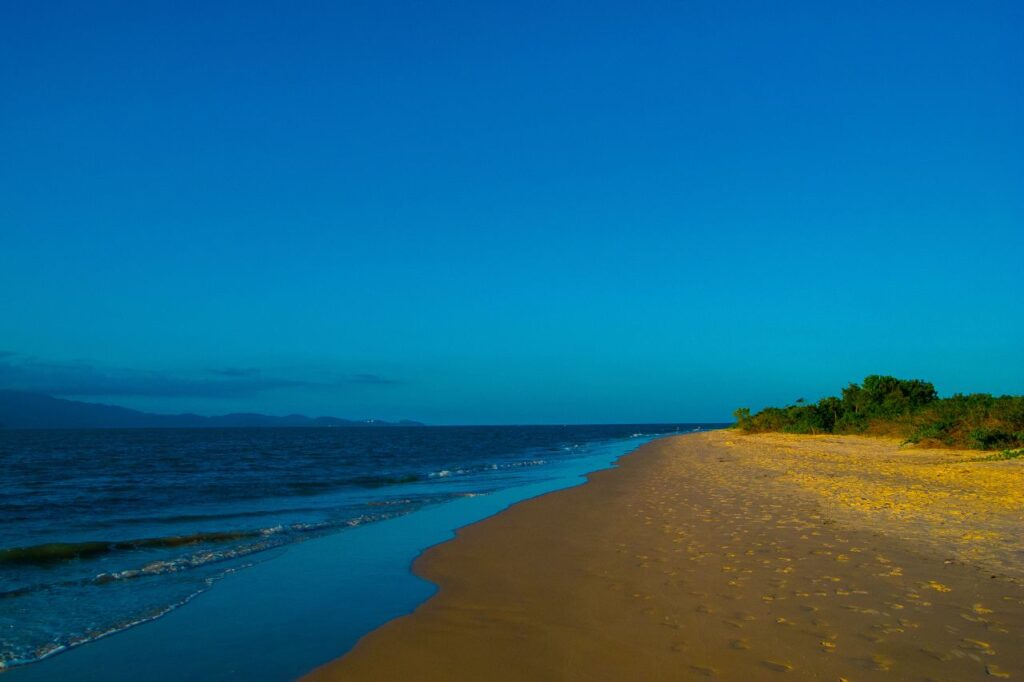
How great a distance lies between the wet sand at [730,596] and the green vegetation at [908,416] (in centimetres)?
1691

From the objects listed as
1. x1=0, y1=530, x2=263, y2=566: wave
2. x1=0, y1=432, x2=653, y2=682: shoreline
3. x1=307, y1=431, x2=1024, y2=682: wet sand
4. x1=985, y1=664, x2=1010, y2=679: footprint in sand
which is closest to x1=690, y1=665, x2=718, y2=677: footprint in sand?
x1=307, y1=431, x2=1024, y2=682: wet sand

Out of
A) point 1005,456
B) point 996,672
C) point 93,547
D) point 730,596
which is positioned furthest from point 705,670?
point 1005,456

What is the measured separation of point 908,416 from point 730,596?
46.6 metres

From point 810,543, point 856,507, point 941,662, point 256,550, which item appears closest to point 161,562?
point 256,550

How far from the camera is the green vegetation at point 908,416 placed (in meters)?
30.7

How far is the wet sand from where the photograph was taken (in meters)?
6.21

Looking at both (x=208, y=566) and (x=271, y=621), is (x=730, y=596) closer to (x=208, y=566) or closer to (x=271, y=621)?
(x=271, y=621)

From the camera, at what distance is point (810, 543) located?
11.4 metres

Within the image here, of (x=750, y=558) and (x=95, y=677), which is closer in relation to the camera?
(x=95, y=677)

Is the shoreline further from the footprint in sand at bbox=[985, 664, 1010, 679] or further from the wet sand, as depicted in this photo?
the footprint in sand at bbox=[985, 664, 1010, 679]

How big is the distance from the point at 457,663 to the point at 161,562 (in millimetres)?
9170

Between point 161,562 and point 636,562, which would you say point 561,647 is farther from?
point 161,562

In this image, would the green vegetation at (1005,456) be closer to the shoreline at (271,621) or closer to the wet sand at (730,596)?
the wet sand at (730,596)

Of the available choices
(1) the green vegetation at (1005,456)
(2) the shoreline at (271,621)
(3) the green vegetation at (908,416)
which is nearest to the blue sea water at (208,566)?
(2) the shoreline at (271,621)
